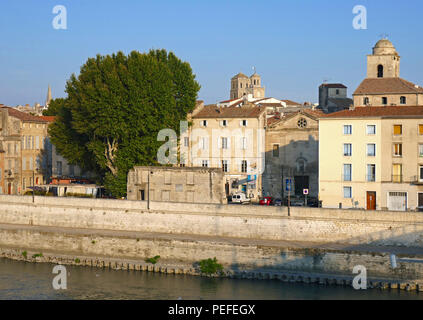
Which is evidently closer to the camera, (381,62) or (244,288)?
(244,288)

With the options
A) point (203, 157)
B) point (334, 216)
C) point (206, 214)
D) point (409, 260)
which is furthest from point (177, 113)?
point (409, 260)

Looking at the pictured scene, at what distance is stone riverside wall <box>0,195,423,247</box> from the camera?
36.9 m

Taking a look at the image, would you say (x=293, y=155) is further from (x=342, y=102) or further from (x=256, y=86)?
(x=256, y=86)

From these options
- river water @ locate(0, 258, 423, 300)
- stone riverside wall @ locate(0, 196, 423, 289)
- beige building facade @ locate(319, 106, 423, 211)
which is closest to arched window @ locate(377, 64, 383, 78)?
beige building facade @ locate(319, 106, 423, 211)

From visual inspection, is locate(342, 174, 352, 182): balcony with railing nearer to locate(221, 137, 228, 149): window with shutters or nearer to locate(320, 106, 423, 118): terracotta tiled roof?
locate(320, 106, 423, 118): terracotta tiled roof

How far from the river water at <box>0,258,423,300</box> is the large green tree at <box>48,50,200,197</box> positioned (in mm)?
16508

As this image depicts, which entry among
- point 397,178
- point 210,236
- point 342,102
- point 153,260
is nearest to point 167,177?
point 210,236

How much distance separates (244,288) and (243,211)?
7021 millimetres

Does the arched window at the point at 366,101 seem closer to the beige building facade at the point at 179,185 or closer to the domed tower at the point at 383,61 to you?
the domed tower at the point at 383,61

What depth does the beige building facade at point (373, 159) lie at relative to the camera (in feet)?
147

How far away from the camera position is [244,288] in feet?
112
